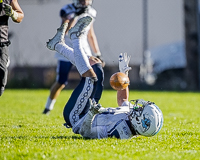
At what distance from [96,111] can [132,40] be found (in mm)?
10915

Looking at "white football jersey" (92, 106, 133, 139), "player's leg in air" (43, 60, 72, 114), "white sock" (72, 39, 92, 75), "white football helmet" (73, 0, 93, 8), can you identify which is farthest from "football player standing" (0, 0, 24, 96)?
"player's leg in air" (43, 60, 72, 114)

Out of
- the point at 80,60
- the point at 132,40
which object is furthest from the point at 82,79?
the point at 132,40

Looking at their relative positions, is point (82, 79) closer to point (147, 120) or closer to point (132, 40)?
point (147, 120)

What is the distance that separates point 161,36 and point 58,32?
34.4 ft

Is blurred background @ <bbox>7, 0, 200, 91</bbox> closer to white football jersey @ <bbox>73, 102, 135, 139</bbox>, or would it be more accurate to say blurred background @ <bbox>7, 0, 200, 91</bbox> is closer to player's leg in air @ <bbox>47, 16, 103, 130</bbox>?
player's leg in air @ <bbox>47, 16, 103, 130</bbox>

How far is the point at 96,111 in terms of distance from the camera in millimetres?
3898

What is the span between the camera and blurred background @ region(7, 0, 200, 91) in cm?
1416

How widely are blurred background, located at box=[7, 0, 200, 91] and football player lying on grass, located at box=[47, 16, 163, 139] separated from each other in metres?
9.47

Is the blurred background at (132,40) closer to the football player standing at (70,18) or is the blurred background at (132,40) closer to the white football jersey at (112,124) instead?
the football player standing at (70,18)

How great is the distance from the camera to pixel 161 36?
14.8 m

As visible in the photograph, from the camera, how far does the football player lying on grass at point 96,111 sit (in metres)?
3.97

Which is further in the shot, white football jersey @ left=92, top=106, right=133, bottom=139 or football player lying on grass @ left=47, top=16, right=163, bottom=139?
white football jersey @ left=92, top=106, right=133, bottom=139

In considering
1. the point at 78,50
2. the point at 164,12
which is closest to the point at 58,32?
the point at 78,50

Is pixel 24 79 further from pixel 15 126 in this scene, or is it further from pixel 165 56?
pixel 15 126
